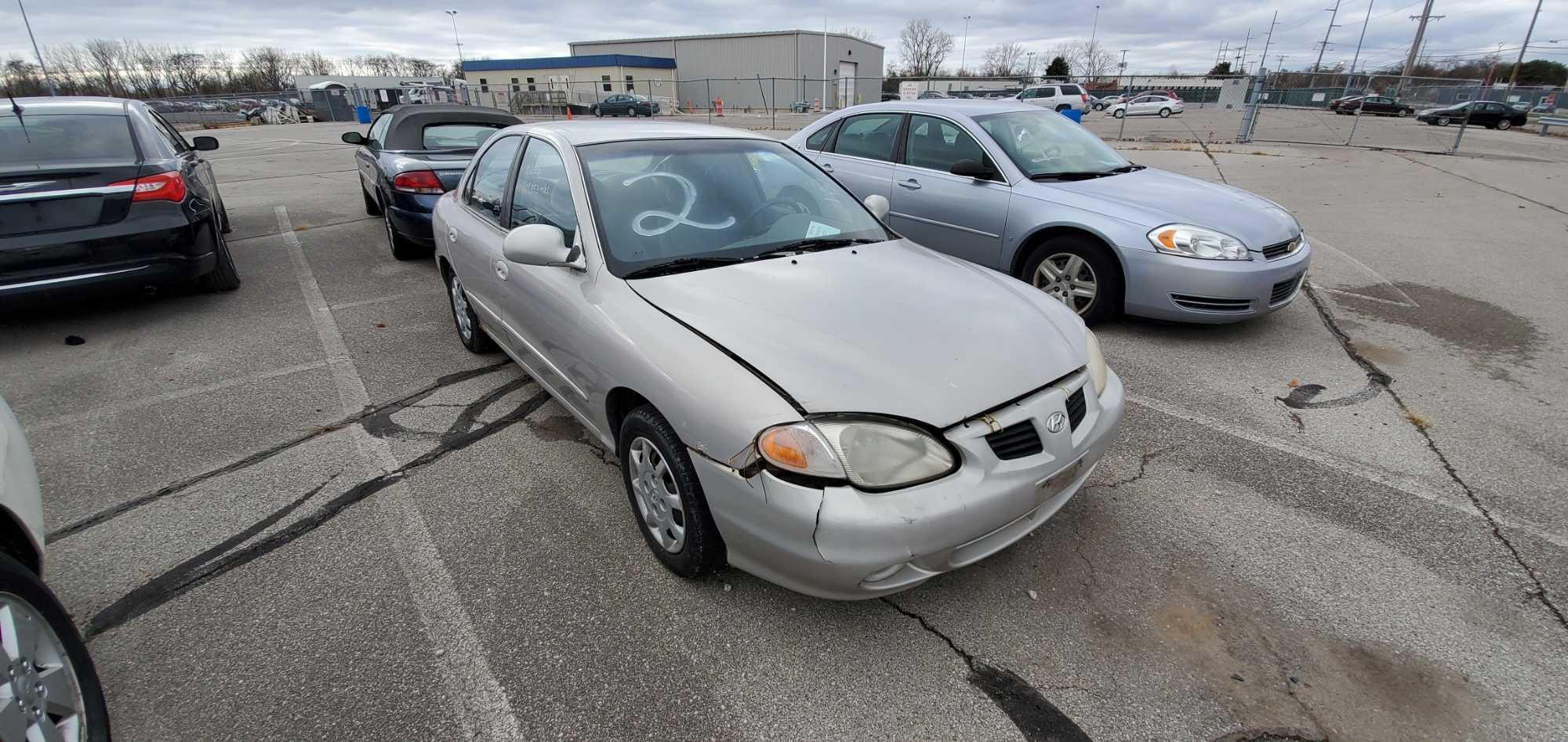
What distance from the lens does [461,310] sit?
462 cm

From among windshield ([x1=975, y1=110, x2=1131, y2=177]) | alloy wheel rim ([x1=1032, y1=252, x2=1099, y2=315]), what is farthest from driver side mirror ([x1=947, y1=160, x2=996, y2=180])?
alloy wheel rim ([x1=1032, y1=252, x2=1099, y2=315])

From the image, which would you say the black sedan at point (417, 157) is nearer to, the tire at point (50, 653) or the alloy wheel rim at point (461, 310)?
the alloy wheel rim at point (461, 310)

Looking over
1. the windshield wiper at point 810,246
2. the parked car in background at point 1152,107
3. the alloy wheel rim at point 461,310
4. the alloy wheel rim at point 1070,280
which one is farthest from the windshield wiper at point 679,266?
the parked car in background at point 1152,107

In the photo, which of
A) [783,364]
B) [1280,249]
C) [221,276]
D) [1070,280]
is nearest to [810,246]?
[783,364]

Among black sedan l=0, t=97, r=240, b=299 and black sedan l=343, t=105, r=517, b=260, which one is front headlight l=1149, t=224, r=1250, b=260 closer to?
black sedan l=343, t=105, r=517, b=260

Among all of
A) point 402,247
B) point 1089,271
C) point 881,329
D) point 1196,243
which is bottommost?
point 402,247

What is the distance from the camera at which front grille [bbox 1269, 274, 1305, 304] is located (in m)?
4.56

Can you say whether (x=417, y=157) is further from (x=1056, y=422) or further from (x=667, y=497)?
(x=1056, y=422)

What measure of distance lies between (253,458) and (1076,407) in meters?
3.80

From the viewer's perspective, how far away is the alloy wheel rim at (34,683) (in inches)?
59.0

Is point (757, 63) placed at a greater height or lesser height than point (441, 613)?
greater

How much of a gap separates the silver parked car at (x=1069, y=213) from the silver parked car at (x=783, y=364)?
2.04 meters

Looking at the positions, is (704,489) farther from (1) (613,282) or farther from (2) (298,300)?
(2) (298,300)

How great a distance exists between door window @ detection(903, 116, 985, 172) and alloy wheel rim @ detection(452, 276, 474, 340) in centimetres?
361
